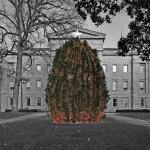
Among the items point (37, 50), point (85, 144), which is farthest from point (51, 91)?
point (37, 50)

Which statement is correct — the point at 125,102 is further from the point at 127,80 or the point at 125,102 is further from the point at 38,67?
the point at 38,67

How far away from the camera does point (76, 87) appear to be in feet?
70.6

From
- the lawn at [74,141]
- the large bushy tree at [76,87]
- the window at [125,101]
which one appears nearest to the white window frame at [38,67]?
the window at [125,101]

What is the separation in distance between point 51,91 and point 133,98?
7254 cm

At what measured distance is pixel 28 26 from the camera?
44.0 metres

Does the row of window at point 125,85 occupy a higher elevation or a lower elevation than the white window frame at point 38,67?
lower

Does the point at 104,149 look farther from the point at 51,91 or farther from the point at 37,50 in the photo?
the point at 37,50

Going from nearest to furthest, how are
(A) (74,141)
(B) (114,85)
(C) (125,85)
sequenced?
(A) (74,141)
(C) (125,85)
(B) (114,85)

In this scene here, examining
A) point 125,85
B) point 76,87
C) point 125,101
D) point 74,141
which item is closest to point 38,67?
point 125,85

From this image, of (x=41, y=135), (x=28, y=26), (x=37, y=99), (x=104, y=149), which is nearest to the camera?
(x=104, y=149)

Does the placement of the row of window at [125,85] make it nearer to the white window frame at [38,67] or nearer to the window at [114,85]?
the window at [114,85]

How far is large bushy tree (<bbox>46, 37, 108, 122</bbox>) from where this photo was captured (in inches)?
841

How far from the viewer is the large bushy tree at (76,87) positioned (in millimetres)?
21359

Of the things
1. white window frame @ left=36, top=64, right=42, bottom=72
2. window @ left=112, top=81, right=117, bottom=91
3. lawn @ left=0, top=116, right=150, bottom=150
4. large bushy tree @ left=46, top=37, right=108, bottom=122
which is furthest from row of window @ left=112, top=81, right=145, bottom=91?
lawn @ left=0, top=116, right=150, bottom=150
